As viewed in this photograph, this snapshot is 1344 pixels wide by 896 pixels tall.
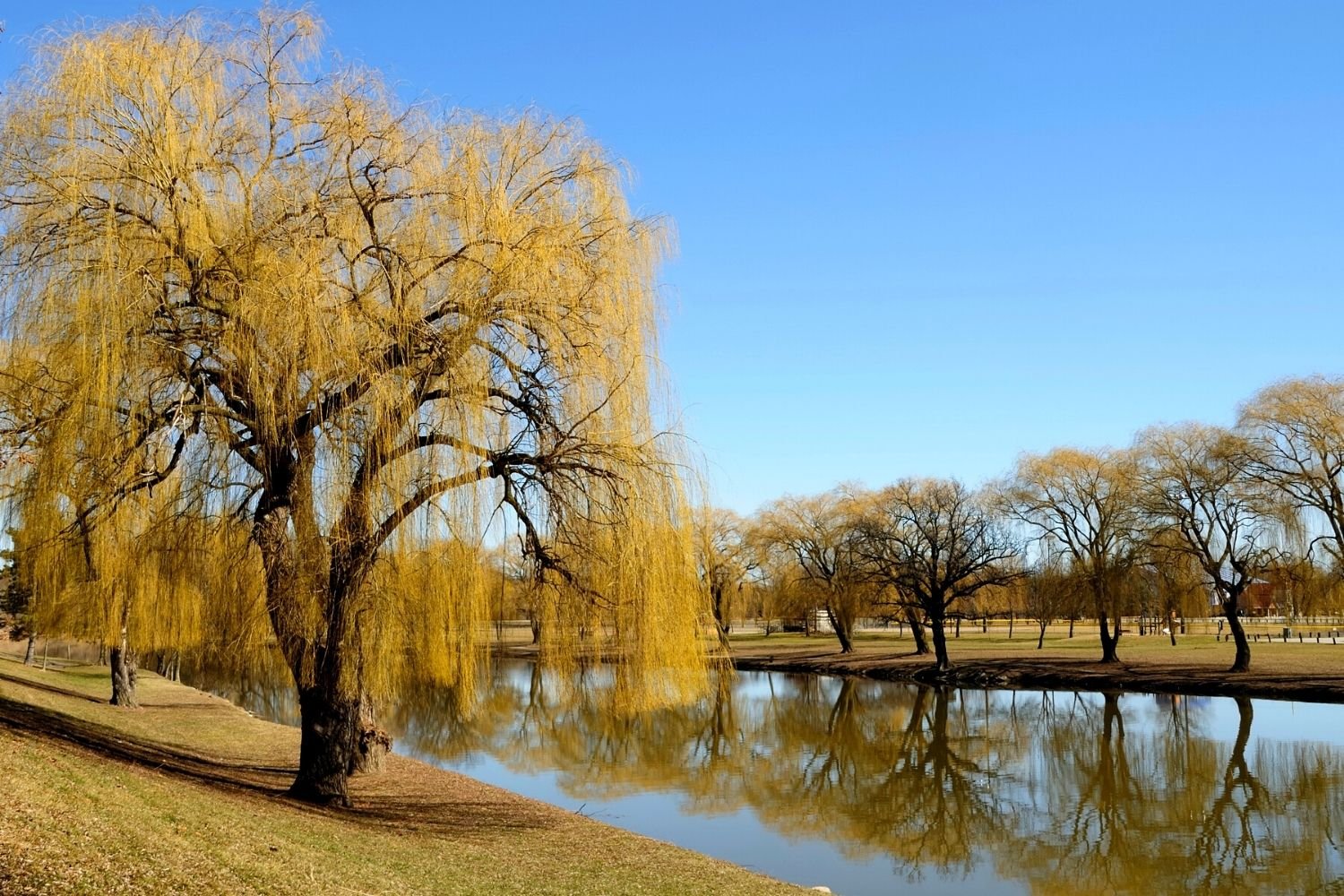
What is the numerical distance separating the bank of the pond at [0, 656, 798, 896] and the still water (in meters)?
1.48

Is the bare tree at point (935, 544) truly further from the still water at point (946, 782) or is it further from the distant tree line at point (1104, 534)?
the still water at point (946, 782)

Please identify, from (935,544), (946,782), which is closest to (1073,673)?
(935,544)

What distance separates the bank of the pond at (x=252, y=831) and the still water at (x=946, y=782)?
1479mm

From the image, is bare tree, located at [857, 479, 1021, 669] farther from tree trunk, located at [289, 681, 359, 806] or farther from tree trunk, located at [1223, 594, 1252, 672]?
tree trunk, located at [289, 681, 359, 806]

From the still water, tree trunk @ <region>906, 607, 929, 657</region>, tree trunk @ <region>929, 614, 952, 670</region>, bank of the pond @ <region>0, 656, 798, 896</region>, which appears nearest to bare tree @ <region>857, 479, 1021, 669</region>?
tree trunk @ <region>929, 614, 952, 670</region>

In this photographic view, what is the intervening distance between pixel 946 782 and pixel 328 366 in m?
14.5

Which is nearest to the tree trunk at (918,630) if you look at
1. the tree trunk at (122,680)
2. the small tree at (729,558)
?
the small tree at (729,558)

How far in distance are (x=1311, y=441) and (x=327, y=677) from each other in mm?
27096

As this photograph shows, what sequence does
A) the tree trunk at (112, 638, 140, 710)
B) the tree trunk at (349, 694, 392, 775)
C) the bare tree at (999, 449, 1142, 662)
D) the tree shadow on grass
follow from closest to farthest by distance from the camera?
the tree shadow on grass, the tree trunk at (349, 694, 392, 775), the tree trunk at (112, 638, 140, 710), the bare tree at (999, 449, 1142, 662)

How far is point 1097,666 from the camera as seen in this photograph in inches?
1382

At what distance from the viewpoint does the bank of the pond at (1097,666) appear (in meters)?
28.7

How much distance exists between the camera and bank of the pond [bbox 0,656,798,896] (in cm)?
629

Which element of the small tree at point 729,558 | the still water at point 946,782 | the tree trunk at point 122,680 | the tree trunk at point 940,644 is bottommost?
the still water at point 946,782

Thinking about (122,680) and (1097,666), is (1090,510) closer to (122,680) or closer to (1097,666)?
(1097,666)
